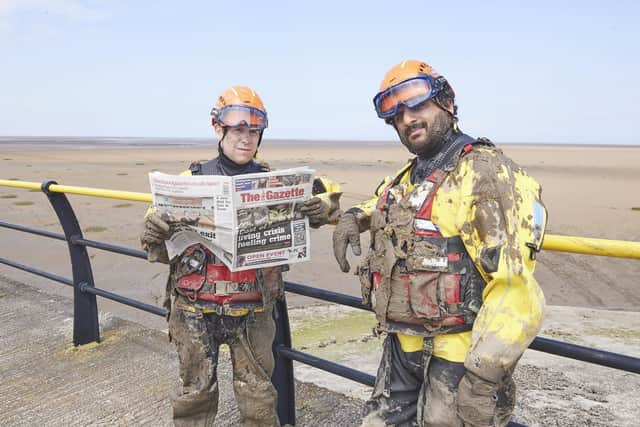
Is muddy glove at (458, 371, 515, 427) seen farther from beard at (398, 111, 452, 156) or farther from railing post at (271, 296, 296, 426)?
railing post at (271, 296, 296, 426)

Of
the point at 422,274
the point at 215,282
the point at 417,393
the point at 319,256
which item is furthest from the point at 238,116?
the point at 319,256

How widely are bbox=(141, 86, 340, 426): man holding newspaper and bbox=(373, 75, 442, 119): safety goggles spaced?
0.46 metres

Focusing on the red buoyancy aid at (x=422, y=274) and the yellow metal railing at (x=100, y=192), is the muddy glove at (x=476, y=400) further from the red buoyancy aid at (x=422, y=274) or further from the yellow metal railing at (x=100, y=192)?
the yellow metal railing at (x=100, y=192)

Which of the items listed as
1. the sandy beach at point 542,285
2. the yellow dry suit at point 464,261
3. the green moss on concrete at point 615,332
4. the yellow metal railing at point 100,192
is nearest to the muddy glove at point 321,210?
the yellow dry suit at point 464,261

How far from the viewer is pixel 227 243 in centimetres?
202

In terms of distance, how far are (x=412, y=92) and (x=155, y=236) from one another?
112cm

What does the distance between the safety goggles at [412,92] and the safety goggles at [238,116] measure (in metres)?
0.72

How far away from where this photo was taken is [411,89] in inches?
67.7

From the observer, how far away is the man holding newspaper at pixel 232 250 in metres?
2.01

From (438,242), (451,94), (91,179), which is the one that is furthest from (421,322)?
(91,179)

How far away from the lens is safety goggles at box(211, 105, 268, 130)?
7.41 feet

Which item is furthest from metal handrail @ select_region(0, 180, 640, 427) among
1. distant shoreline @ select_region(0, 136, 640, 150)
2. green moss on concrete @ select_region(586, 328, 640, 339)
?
distant shoreline @ select_region(0, 136, 640, 150)

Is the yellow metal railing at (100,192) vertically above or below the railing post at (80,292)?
above

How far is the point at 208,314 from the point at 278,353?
1.82 feet
